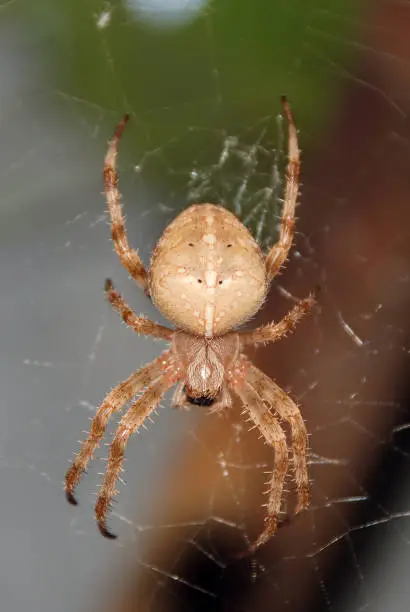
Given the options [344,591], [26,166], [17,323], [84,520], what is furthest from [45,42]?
[344,591]

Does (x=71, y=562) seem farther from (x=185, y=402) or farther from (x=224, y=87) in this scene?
(x=224, y=87)

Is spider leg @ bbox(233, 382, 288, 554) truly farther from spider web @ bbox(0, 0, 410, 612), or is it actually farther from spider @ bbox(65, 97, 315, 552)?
spider web @ bbox(0, 0, 410, 612)

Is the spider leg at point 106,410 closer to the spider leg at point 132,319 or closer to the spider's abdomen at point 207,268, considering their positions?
the spider leg at point 132,319

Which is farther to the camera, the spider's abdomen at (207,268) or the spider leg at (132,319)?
the spider leg at (132,319)

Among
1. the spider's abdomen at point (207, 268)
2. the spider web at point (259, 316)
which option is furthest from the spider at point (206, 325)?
the spider web at point (259, 316)

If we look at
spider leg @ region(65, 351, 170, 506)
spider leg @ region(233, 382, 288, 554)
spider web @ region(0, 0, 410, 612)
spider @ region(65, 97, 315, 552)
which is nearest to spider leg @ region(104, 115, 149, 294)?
spider @ region(65, 97, 315, 552)

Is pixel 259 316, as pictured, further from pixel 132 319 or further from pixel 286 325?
pixel 132 319

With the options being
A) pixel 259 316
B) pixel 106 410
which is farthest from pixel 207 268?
pixel 259 316
